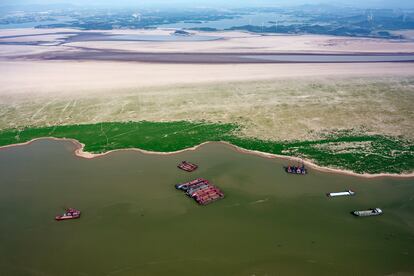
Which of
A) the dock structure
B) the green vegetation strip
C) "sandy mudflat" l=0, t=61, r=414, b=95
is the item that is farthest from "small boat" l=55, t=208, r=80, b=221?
"sandy mudflat" l=0, t=61, r=414, b=95

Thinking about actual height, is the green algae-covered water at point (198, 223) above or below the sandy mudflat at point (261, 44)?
below

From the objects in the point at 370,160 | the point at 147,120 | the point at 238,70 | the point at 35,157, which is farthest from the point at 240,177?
the point at 238,70

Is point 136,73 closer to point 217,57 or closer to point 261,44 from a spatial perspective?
point 217,57

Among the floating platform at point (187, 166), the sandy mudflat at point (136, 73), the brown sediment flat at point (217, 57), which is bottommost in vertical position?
the floating platform at point (187, 166)

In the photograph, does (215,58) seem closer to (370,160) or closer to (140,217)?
(370,160)

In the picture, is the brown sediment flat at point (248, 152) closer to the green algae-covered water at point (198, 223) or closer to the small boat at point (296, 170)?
the green algae-covered water at point (198, 223)

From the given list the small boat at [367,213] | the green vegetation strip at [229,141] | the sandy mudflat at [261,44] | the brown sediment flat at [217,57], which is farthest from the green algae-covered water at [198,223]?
the sandy mudflat at [261,44]
